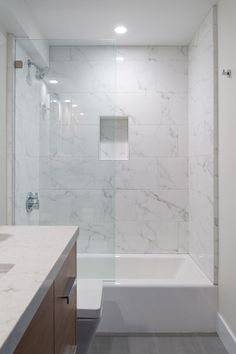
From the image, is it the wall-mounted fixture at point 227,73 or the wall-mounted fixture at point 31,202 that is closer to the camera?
the wall-mounted fixture at point 227,73

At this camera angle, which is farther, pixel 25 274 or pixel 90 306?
pixel 90 306

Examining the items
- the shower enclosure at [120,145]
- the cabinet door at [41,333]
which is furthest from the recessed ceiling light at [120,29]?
the cabinet door at [41,333]

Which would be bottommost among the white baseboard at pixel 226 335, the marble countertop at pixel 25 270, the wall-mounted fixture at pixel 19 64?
the white baseboard at pixel 226 335

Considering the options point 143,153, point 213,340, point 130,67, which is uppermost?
point 130,67

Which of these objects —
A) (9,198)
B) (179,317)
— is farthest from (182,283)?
(9,198)

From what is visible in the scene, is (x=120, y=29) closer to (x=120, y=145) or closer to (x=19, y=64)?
(x=19, y=64)

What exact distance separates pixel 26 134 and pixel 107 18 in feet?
4.24

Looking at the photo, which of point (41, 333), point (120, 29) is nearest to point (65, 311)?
point (41, 333)

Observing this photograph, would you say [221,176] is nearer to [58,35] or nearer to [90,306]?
[90,306]

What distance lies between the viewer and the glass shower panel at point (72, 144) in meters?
3.01

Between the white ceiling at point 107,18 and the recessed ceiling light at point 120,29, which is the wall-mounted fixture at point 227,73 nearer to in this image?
the white ceiling at point 107,18

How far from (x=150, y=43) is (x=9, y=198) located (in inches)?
84.0

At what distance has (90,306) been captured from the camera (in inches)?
72.4

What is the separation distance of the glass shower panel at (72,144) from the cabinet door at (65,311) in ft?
5.25
